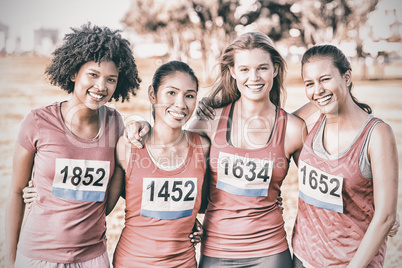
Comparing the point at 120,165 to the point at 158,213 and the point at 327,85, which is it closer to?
the point at 158,213

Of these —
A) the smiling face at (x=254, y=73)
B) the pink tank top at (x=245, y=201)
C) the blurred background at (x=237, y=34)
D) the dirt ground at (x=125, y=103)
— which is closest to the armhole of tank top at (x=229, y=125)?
the pink tank top at (x=245, y=201)

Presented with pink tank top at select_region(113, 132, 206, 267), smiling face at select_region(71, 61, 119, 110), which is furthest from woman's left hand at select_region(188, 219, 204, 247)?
smiling face at select_region(71, 61, 119, 110)

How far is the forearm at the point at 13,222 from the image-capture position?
2.31 meters

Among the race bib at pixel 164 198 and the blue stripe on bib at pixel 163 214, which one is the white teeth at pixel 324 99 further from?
the blue stripe on bib at pixel 163 214

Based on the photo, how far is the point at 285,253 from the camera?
2369 millimetres

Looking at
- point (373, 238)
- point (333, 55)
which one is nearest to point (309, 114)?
point (333, 55)

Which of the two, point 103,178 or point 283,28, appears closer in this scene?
point 103,178

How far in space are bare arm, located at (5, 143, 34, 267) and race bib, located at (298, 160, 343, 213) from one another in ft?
5.19

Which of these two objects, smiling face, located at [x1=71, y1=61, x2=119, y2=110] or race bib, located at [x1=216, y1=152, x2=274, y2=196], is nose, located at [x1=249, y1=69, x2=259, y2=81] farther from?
smiling face, located at [x1=71, y1=61, x2=119, y2=110]

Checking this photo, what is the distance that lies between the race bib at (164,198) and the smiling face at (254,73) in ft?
2.28

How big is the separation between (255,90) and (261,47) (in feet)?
0.89

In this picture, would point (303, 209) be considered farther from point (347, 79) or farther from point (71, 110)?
point (71, 110)

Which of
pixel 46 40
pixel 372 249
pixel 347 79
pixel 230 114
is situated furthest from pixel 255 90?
pixel 46 40

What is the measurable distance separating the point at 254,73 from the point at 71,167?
1205mm
